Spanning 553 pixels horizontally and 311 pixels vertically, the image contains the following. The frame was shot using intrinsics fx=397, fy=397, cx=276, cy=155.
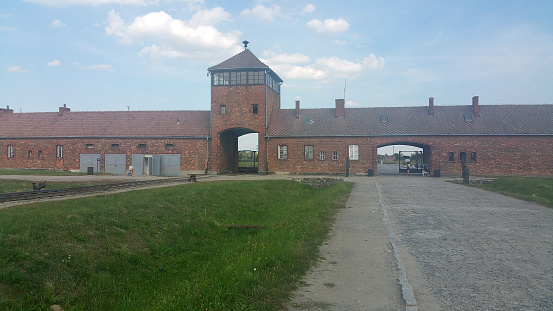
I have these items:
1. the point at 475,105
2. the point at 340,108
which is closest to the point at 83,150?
the point at 340,108

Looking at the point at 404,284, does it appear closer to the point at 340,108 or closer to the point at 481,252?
the point at 481,252

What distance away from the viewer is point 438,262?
7008 mm

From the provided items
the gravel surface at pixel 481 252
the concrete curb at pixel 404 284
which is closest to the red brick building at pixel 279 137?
the gravel surface at pixel 481 252

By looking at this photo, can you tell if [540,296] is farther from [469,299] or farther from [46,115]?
[46,115]

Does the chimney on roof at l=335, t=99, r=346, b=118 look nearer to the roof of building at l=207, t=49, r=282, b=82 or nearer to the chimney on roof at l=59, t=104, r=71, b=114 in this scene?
the roof of building at l=207, t=49, r=282, b=82

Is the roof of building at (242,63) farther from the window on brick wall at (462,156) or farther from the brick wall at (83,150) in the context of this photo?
the window on brick wall at (462,156)

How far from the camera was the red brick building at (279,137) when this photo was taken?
34.6m

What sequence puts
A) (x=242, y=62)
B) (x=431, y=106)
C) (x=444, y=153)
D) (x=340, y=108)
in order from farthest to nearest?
(x=340, y=108) < (x=431, y=106) < (x=242, y=62) < (x=444, y=153)

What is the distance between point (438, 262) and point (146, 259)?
6.03m

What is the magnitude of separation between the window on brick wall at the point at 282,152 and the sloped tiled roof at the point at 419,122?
118 centimetres

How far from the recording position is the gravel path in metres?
5.14

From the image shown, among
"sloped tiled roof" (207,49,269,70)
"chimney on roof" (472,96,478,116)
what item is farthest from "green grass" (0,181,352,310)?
"chimney on roof" (472,96,478,116)

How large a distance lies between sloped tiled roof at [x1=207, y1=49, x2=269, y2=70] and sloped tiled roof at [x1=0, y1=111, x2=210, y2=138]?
19.3 feet

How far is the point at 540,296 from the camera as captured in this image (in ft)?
17.0
